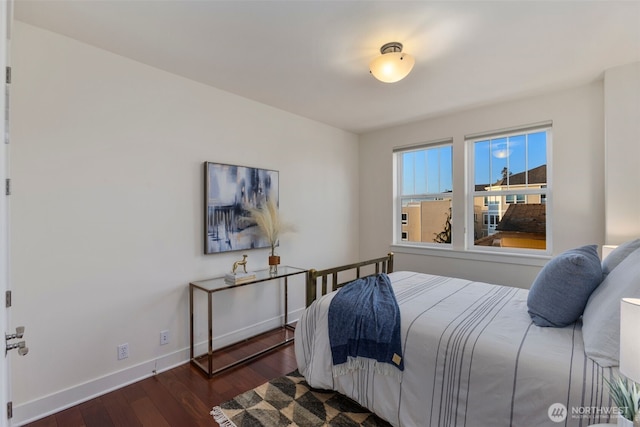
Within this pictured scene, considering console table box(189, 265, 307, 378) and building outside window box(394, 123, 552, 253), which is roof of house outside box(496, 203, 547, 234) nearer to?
building outside window box(394, 123, 552, 253)

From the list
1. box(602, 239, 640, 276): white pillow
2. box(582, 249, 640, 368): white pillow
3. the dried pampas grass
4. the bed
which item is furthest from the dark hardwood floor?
box(602, 239, 640, 276): white pillow

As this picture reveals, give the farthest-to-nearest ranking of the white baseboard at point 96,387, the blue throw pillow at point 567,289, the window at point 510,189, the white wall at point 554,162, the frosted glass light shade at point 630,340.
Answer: the window at point 510,189 < the white wall at point 554,162 < the white baseboard at point 96,387 < the blue throw pillow at point 567,289 < the frosted glass light shade at point 630,340

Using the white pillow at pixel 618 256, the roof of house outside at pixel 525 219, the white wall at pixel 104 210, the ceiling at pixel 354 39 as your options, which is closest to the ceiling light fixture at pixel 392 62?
the ceiling at pixel 354 39

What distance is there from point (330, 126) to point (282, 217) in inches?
57.3

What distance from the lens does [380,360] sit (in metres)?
1.70

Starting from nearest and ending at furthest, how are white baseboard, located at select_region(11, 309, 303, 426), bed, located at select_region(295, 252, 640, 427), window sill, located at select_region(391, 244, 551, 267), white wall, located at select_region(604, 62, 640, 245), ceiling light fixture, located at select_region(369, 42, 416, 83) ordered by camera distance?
bed, located at select_region(295, 252, 640, 427)
white baseboard, located at select_region(11, 309, 303, 426)
ceiling light fixture, located at select_region(369, 42, 416, 83)
white wall, located at select_region(604, 62, 640, 245)
window sill, located at select_region(391, 244, 551, 267)

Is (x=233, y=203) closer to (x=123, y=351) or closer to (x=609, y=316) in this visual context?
(x=123, y=351)

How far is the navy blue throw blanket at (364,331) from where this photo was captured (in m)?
1.69

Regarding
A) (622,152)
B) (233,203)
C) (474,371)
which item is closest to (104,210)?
(233,203)

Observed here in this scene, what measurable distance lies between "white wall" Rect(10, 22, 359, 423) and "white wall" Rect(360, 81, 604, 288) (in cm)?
208

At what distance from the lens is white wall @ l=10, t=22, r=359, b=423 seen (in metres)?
1.84

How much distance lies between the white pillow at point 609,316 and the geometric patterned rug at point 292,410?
1.13 metres

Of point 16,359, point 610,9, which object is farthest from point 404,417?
point 610,9

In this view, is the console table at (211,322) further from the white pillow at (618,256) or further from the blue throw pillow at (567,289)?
the white pillow at (618,256)
